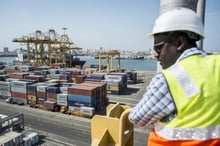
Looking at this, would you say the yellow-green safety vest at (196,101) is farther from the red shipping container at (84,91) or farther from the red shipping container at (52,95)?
the red shipping container at (52,95)

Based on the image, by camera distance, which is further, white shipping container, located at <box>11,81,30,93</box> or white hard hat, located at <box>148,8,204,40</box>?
white shipping container, located at <box>11,81,30,93</box>

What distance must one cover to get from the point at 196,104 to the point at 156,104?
35 cm

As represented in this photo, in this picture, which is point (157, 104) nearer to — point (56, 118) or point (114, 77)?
point (56, 118)

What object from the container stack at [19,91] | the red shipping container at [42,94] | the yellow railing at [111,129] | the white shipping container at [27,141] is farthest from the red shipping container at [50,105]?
the yellow railing at [111,129]

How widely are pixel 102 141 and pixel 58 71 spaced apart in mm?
62500

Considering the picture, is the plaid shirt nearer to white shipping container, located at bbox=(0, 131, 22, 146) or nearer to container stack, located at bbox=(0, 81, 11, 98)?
white shipping container, located at bbox=(0, 131, 22, 146)

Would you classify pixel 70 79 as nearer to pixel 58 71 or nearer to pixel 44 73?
pixel 58 71

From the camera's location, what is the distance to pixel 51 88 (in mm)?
37531

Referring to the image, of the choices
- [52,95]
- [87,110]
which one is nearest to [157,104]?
[87,110]

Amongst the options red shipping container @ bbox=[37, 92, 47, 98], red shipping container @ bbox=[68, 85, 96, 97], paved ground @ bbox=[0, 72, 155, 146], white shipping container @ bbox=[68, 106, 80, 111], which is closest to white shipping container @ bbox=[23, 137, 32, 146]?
paved ground @ bbox=[0, 72, 155, 146]

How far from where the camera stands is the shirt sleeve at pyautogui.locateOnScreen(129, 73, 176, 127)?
164 centimetres

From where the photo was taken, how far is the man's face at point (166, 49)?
78.9 inches

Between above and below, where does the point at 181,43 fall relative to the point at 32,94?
above

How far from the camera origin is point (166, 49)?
2023mm
